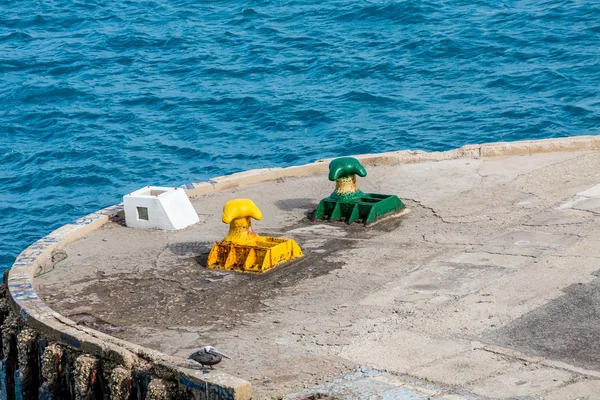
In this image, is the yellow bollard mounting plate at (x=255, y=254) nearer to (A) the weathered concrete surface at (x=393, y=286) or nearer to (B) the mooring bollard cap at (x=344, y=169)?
(A) the weathered concrete surface at (x=393, y=286)

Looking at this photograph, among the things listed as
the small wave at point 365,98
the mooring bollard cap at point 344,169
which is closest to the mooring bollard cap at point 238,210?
the mooring bollard cap at point 344,169

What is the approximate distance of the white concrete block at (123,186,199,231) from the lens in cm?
1395

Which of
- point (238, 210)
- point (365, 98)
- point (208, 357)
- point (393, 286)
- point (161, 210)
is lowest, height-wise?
point (365, 98)

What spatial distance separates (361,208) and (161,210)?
97.3 inches

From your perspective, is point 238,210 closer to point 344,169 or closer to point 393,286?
point 344,169

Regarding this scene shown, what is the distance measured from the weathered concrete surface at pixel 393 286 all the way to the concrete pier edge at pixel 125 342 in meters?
0.22

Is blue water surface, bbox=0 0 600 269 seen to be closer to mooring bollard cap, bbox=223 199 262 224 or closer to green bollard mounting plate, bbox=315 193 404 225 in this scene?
green bollard mounting plate, bbox=315 193 404 225

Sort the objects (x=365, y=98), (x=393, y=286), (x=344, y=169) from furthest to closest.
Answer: (x=365, y=98)
(x=344, y=169)
(x=393, y=286)

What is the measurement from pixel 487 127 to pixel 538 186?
12.2 metres

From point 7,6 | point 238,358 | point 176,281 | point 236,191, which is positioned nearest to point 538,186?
point 236,191

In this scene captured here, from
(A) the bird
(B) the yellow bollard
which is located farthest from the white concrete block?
(A) the bird

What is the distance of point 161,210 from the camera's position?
13938 mm

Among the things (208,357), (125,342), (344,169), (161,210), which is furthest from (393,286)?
(161,210)

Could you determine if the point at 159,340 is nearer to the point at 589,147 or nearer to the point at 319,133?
the point at 589,147
